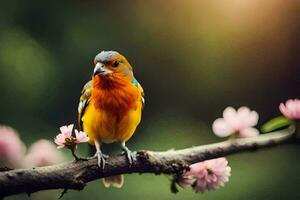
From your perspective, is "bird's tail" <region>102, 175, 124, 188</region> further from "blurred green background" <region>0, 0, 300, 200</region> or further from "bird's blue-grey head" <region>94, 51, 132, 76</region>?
"bird's blue-grey head" <region>94, 51, 132, 76</region>

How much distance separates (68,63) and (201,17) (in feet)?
0.98

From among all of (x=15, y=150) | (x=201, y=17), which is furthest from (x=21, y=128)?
(x=201, y=17)

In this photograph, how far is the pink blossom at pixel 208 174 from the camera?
0.89 meters

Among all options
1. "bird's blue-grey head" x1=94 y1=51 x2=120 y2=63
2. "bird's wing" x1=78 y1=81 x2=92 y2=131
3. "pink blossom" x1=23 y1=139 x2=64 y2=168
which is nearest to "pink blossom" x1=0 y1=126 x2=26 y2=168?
"pink blossom" x1=23 y1=139 x2=64 y2=168

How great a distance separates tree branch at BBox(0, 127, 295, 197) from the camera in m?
0.73

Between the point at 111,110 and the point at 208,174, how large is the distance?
20 centimetres

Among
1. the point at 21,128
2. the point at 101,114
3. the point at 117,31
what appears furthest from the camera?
the point at 117,31

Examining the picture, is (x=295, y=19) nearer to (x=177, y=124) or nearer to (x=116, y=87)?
(x=177, y=124)

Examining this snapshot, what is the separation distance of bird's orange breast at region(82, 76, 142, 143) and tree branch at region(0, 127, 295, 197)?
9cm

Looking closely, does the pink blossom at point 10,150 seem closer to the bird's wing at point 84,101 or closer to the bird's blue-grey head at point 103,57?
the bird's wing at point 84,101

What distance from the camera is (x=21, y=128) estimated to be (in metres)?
1.03

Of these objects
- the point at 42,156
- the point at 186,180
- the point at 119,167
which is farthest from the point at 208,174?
the point at 42,156

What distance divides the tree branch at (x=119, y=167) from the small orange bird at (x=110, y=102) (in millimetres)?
81

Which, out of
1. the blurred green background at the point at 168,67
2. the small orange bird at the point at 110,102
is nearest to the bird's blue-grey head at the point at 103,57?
the small orange bird at the point at 110,102
